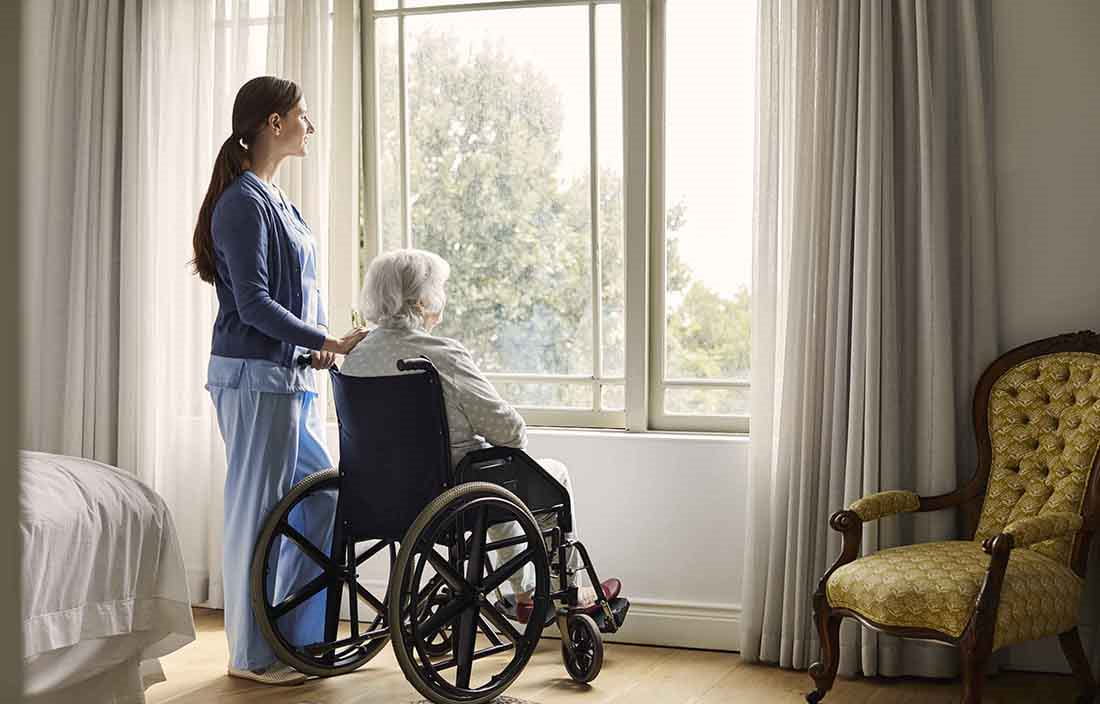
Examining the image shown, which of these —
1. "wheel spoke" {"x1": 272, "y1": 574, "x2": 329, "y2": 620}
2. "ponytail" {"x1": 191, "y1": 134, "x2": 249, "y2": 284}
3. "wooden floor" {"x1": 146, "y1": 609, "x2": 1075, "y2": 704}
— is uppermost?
"ponytail" {"x1": 191, "y1": 134, "x2": 249, "y2": 284}

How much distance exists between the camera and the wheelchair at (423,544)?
2.87m

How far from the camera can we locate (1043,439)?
3.24 m

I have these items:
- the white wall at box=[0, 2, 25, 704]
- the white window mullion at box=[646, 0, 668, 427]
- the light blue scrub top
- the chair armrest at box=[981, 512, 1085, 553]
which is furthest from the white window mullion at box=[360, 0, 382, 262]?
the white wall at box=[0, 2, 25, 704]

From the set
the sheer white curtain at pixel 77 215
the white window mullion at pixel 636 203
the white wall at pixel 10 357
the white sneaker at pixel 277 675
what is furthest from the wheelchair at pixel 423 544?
the white wall at pixel 10 357

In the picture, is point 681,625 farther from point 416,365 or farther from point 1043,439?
point 416,365

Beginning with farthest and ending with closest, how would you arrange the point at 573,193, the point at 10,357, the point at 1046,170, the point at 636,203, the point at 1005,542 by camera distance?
the point at 573,193 < the point at 636,203 < the point at 1046,170 < the point at 1005,542 < the point at 10,357

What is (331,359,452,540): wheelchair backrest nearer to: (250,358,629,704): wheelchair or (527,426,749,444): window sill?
(250,358,629,704): wheelchair

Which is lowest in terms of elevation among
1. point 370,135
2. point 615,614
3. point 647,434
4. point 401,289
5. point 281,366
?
point 615,614

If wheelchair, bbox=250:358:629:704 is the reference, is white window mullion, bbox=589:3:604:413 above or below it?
above

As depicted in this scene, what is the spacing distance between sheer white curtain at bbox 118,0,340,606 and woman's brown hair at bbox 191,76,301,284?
0.94 m

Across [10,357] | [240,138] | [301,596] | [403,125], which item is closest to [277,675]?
[301,596]

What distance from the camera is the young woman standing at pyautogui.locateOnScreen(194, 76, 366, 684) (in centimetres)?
320

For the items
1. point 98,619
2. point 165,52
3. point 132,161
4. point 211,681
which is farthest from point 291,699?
point 165,52

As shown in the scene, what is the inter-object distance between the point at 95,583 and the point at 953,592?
207 centimetres
